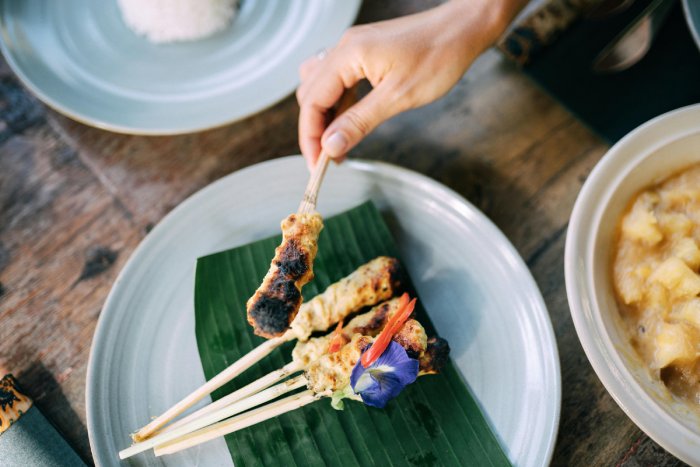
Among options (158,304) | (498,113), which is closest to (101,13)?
(158,304)

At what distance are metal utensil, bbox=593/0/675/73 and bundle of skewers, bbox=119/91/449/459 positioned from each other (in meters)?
1.06

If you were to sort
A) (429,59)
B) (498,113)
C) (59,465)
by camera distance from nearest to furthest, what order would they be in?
(59,465), (429,59), (498,113)

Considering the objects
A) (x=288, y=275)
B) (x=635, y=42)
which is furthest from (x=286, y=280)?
(x=635, y=42)

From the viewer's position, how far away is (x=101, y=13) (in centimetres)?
192

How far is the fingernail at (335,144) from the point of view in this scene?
4.81ft

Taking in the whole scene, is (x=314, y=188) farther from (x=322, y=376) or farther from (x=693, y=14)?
(x=693, y=14)

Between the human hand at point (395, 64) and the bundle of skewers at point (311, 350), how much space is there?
0.61 ft

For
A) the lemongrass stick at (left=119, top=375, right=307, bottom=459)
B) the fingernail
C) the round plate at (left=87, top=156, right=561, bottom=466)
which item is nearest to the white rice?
the round plate at (left=87, top=156, right=561, bottom=466)

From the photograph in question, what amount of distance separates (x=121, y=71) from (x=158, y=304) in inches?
34.0

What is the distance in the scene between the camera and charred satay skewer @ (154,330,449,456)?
127cm

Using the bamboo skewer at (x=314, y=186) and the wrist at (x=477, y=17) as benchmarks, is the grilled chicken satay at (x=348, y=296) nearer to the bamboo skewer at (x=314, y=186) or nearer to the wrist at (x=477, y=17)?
the bamboo skewer at (x=314, y=186)

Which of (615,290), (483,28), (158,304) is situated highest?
(483,28)

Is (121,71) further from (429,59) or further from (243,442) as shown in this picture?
Answer: (243,442)

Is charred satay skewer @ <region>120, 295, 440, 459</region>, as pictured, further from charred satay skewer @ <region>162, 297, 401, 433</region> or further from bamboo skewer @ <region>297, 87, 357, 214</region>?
bamboo skewer @ <region>297, 87, 357, 214</region>
